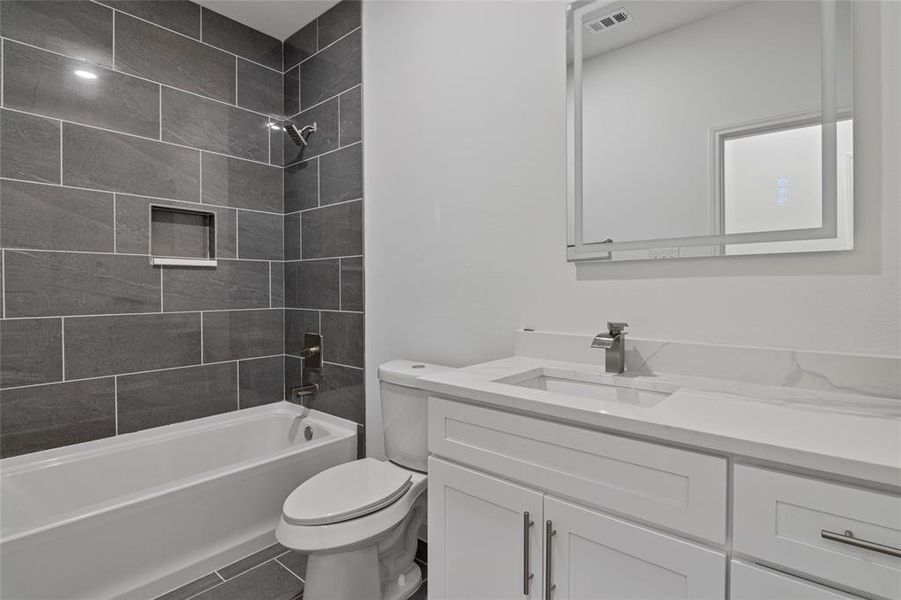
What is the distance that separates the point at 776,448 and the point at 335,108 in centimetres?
231

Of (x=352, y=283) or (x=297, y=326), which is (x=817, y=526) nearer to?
(x=352, y=283)

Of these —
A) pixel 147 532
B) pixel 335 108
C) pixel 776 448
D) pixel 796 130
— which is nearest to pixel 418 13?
pixel 335 108

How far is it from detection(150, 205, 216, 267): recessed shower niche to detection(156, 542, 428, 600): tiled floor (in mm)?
1428

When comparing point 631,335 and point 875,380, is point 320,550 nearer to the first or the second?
point 631,335

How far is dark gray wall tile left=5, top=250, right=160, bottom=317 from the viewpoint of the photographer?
5.81 ft

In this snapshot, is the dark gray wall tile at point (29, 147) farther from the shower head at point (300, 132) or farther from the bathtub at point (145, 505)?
the bathtub at point (145, 505)

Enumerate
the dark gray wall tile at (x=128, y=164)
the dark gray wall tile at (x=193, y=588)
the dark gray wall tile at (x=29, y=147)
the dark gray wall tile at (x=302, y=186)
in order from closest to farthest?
the dark gray wall tile at (x=193, y=588)
the dark gray wall tile at (x=29, y=147)
the dark gray wall tile at (x=128, y=164)
the dark gray wall tile at (x=302, y=186)

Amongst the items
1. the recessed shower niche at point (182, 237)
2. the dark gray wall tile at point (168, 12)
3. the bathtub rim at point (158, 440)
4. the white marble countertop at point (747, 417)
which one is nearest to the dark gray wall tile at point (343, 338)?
the bathtub rim at point (158, 440)

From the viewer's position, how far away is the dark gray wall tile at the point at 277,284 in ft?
8.47

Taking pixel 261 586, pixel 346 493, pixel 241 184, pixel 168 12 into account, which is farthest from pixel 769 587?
pixel 168 12

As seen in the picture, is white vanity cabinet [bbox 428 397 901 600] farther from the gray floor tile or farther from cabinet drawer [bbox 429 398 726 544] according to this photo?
the gray floor tile

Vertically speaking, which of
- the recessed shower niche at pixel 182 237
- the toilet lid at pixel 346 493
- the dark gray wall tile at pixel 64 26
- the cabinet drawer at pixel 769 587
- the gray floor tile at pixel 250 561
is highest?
the dark gray wall tile at pixel 64 26

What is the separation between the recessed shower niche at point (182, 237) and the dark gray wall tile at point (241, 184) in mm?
126

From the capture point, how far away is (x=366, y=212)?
2166 mm
